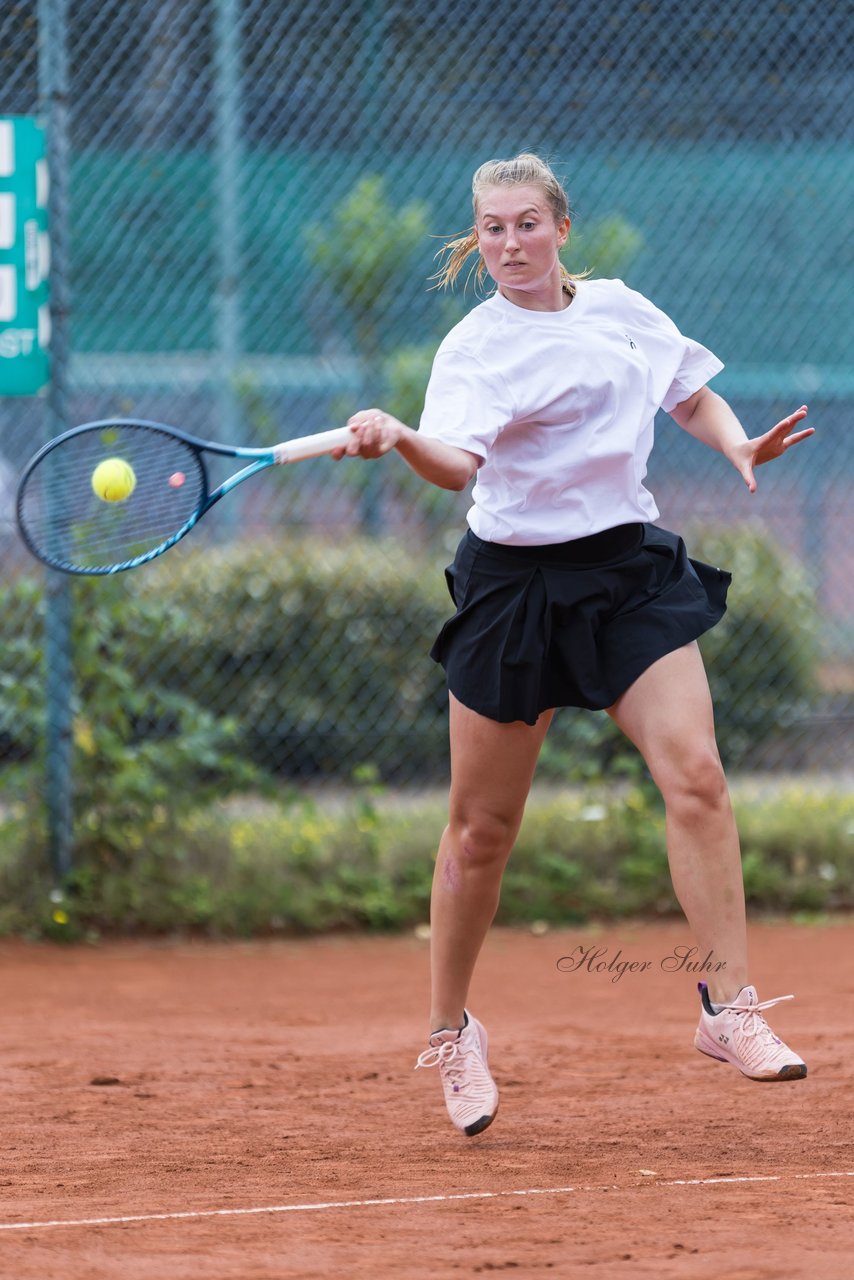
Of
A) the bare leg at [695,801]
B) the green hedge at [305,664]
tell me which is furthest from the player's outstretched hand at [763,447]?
the green hedge at [305,664]

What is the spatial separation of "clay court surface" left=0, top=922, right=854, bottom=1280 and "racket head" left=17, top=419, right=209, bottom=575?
4.22ft

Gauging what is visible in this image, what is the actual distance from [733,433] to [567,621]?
53 cm

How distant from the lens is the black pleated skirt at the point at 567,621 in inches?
132

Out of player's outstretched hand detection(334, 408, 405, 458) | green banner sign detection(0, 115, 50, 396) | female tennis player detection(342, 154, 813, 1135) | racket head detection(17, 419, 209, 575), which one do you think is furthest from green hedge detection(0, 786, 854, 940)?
player's outstretched hand detection(334, 408, 405, 458)

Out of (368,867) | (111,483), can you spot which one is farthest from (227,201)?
(111,483)

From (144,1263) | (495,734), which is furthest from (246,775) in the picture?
(144,1263)

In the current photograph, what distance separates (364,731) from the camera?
6418mm

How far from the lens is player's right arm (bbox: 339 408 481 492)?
2955 millimetres

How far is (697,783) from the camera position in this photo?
3238mm

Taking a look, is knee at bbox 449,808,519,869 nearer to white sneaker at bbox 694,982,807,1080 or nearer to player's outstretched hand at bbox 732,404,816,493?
white sneaker at bbox 694,982,807,1080

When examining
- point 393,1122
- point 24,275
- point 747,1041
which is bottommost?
point 393,1122

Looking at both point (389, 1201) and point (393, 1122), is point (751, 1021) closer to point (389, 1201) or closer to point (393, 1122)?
point (389, 1201)

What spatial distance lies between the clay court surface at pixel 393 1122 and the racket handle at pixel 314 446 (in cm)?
131

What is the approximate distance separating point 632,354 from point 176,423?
4.69 m
